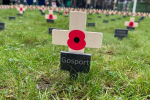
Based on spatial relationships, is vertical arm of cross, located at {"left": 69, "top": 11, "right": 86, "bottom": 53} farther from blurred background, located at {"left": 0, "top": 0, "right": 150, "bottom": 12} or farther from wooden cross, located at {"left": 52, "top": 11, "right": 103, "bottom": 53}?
blurred background, located at {"left": 0, "top": 0, "right": 150, "bottom": 12}

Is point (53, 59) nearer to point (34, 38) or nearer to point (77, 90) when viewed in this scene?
point (77, 90)

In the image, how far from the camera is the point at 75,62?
1.47 metres

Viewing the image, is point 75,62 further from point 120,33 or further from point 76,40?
point 120,33

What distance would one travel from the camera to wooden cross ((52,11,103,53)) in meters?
1.37

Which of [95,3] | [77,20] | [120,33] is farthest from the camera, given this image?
[95,3]

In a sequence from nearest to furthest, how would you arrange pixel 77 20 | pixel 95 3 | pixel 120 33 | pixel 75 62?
pixel 77 20, pixel 75 62, pixel 120 33, pixel 95 3

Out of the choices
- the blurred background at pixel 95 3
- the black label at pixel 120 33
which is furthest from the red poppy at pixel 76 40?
the blurred background at pixel 95 3

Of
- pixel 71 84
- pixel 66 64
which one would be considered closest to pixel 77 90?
pixel 71 84

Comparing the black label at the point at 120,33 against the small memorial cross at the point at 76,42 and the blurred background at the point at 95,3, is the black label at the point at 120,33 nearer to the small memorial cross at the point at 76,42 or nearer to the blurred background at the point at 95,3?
Result: the small memorial cross at the point at 76,42

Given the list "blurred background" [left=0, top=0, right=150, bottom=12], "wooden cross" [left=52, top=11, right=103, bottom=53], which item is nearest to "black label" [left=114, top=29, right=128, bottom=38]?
"wooden cross" [left=52, top=11, right=103, bottom=53]

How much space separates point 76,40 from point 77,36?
2.0 inches

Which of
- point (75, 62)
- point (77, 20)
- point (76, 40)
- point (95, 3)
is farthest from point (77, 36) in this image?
point (95, 3)

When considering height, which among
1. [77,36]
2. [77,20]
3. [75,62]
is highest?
[77,20]

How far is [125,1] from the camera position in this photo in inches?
776
